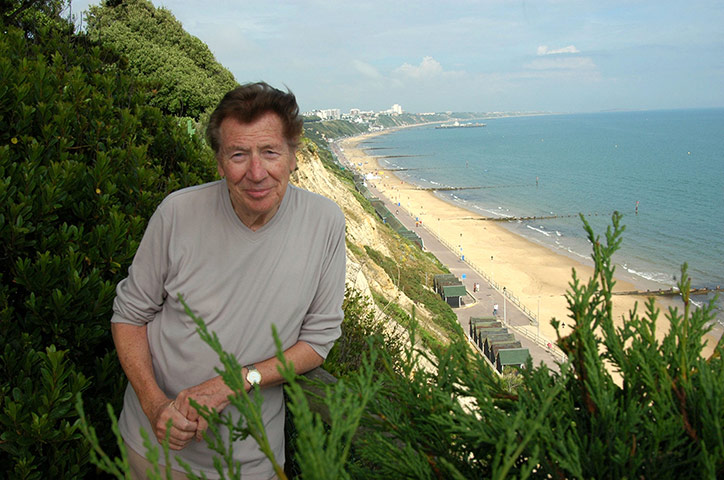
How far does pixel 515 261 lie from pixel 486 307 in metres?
9.26

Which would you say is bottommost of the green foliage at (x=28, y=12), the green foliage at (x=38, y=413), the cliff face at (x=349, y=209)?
the cliff face at (x=349, y=209)

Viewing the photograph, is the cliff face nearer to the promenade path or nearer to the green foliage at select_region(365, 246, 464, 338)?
the green foliage at select_region(365, 246, 464, 338)

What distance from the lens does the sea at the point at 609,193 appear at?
1574 inches

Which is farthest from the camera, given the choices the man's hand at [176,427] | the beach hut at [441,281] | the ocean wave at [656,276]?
the ocean wave at [656,276]

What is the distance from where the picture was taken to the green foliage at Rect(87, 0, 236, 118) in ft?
56.4

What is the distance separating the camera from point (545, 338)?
90.4ft

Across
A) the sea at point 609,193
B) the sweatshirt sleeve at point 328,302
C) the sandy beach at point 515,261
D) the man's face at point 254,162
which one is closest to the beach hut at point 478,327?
the sandy beach at point 515,261

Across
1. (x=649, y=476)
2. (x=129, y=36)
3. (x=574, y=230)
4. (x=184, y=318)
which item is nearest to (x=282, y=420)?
(x=184, y=318)

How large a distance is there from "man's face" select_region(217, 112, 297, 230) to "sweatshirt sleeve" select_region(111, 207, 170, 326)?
0.31 metres

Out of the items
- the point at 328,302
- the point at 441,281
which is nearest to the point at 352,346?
the point at 328,302

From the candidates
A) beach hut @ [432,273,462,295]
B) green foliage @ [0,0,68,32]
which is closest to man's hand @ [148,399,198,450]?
green foliage @ [0,0,68,32]

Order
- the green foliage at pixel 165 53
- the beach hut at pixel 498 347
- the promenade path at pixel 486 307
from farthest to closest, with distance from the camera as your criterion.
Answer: the promenade path at pixel 486 307
the beach hut at pixel 498 347
the green foliage at pixel 165 53

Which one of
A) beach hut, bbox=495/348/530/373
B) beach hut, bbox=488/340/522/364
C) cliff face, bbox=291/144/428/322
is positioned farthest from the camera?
beach hut, bbox=488/340/522/364

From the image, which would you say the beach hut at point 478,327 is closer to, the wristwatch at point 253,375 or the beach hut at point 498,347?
the beach hut at point 498,347
